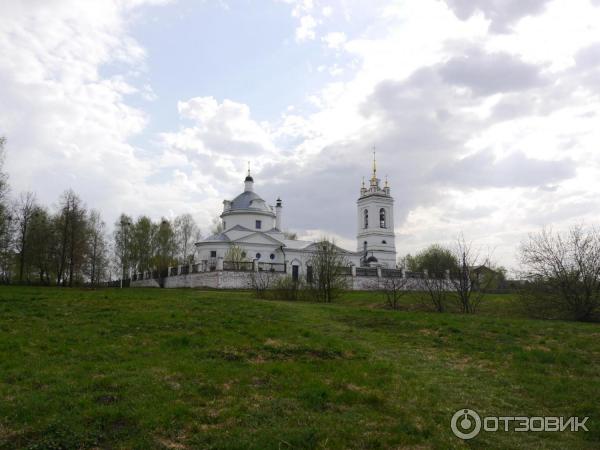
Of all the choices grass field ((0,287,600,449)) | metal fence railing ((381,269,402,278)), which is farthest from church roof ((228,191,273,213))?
grass field ((0,287,600,449))

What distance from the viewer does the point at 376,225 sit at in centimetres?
5978

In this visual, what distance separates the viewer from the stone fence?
3618 centimetres

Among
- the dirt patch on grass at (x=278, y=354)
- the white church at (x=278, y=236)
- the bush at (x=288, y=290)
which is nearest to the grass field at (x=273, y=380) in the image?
the dirt patch on grass at (x=278, y=354)

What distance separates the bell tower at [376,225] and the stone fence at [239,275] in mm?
16452

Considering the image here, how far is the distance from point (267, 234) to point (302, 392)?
4309cm

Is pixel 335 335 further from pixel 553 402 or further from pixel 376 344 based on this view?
pixel 553 402

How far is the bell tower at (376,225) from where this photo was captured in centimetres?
5909

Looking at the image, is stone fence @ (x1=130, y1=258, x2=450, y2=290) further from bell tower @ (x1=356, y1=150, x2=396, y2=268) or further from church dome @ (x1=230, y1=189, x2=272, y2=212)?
bell tower @ (x1=356, y1=150, x2=396, y2=268)

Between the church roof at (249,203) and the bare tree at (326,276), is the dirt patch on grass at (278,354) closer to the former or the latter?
the bare tree at (326,276)

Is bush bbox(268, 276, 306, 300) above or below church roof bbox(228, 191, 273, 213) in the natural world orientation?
below

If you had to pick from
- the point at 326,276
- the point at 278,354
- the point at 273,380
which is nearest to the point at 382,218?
the point at 326,276

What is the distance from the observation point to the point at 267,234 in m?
50.7

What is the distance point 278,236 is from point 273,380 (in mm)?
43711

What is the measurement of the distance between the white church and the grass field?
25.4 m
